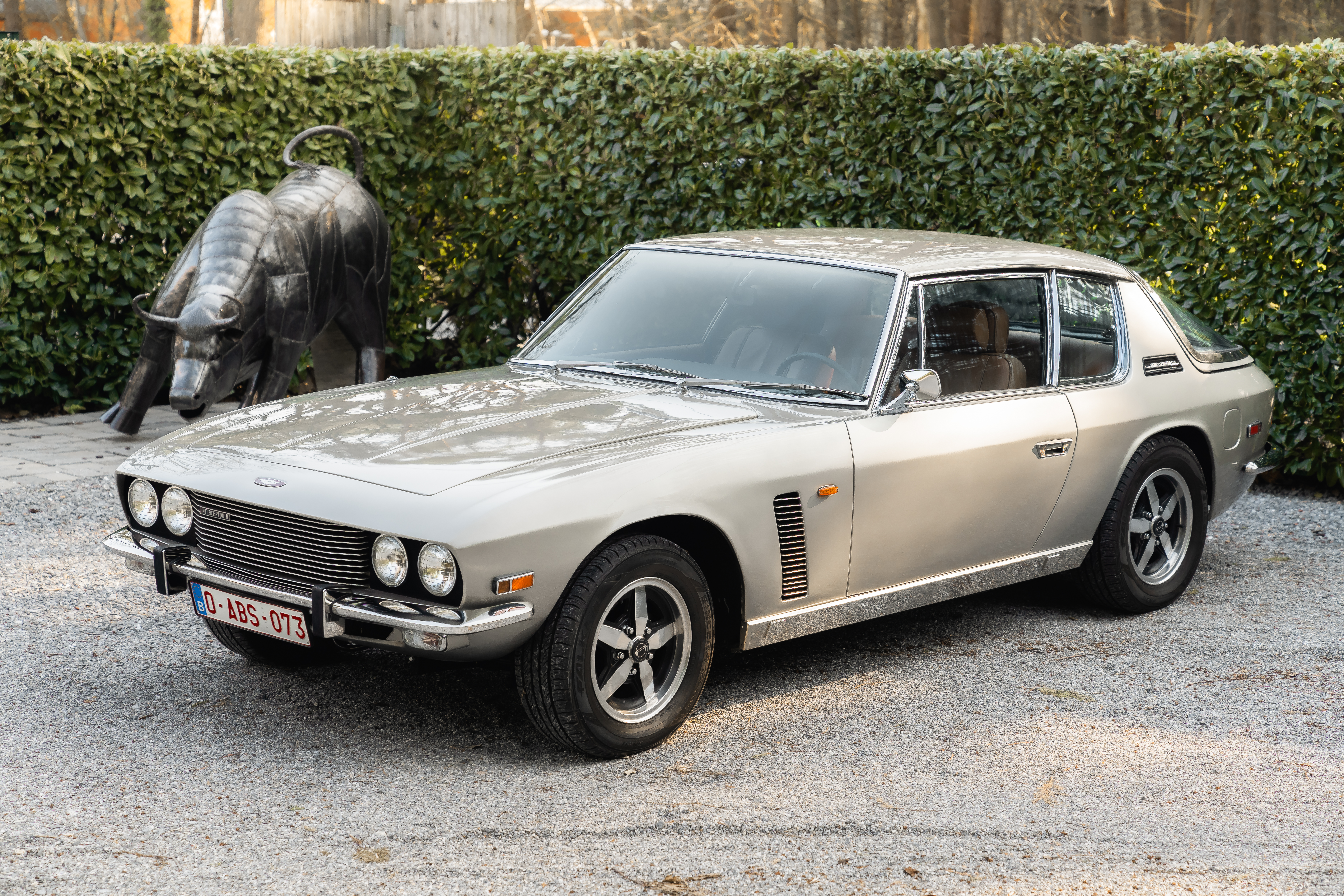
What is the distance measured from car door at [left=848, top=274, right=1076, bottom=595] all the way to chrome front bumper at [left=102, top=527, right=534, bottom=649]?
1.35m

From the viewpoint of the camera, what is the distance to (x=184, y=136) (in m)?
9.76

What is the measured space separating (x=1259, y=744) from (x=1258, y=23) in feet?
68.6

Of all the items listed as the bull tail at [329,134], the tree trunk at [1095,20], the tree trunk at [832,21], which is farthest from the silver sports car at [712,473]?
the tree trunk at [832,21]

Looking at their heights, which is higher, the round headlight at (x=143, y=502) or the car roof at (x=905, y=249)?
the car roof at (x=905, y=249)

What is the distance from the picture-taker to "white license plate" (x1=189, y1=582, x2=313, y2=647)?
3.97 meters

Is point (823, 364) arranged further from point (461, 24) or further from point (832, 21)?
point (832, 21)

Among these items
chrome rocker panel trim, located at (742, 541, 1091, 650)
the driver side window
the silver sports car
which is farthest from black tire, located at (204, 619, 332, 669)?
the driver side window

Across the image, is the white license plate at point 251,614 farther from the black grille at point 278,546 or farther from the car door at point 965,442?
the car door at point 965,442

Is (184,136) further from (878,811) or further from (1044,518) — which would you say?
(878,811)

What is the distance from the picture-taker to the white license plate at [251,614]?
397cm

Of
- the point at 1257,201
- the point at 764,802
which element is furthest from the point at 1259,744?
the point at 1257,201

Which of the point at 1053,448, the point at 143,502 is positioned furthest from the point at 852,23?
the point at 143,502

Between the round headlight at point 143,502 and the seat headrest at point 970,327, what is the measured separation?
8.95ft

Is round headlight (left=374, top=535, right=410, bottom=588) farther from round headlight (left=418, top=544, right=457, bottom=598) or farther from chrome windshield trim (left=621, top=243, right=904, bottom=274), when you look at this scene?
chrome windshield trim (left=621, top=243, right=904, bottom=274)
